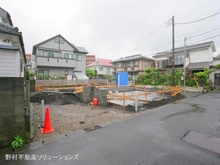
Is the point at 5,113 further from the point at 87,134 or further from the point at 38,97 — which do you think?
the point at 38,97

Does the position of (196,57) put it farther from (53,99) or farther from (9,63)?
(9,63)

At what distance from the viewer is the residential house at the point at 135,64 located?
27875 mm

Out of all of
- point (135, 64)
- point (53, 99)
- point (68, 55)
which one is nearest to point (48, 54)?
point (68, 55)

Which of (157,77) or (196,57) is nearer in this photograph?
(196,57)

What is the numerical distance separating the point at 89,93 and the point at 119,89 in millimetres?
7089

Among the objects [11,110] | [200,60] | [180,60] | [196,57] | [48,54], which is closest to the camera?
[11,110]

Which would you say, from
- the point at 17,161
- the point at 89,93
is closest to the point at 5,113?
the point at 17,161

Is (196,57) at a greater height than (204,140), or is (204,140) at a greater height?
(196,57)

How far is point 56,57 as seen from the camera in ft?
61.4

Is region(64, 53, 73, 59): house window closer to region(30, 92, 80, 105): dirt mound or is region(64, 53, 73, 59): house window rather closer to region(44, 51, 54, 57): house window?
region(44, 51, 54, 57): house window

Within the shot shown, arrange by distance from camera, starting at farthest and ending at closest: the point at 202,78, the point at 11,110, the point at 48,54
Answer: the point at 48,54 < the point at 202,78 < the point at 11,110

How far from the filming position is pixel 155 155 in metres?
2.48

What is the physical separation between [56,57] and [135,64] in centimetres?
1837

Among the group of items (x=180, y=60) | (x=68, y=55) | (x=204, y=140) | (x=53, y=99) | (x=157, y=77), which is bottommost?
(x=204, y=140)
